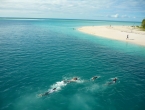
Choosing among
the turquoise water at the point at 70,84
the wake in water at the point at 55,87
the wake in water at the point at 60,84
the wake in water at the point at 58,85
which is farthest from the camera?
the wake in water at the point at 60,84

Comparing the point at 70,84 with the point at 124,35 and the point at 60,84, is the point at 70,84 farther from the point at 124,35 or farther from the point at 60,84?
the point at 124,35

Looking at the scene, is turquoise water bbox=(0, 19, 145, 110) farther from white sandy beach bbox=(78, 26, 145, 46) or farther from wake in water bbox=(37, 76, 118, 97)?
white sandy beach bbox=(78, 26, 145, 46)

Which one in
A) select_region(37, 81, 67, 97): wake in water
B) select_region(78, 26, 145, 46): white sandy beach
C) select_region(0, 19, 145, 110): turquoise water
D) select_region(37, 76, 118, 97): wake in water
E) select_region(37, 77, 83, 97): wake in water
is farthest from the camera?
select_region(78, 26, 145, 46): white sandy beach

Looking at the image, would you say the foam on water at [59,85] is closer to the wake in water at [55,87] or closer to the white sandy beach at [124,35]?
the wake in water at [55,87]

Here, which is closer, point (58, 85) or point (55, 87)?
point (55, 87)

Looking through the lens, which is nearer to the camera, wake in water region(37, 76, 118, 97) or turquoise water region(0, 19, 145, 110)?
turquoise water region(0, 19, 145, 110)

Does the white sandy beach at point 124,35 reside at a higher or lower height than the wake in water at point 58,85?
higher

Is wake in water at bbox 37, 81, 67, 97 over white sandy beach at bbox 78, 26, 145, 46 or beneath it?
beneath

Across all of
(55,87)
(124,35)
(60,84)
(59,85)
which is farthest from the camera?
(124,35)

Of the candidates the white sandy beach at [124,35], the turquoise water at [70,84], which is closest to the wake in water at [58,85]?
the turquoise water at [70,84]

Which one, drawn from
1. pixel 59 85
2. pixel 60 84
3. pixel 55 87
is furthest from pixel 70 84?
pixel 55 87

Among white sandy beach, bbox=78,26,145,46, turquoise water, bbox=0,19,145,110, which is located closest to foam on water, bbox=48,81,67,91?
turquoise water, bbox=0,19,145,110

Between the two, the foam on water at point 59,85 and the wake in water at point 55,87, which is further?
the foam on water at point 59,85
